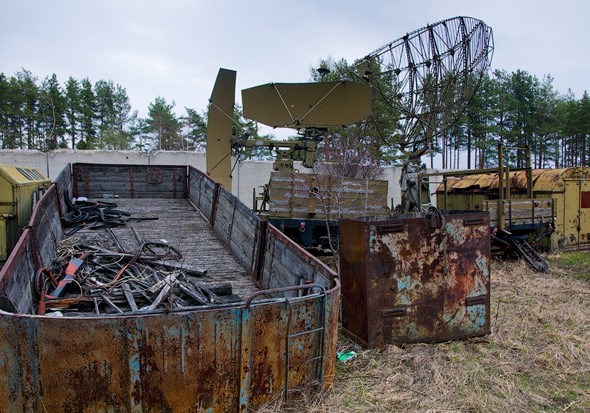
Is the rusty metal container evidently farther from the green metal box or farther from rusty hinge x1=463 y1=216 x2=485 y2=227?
the green metal box

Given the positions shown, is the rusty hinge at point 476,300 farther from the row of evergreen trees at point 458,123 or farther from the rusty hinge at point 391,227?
the row of evergreen trees at point 458,123

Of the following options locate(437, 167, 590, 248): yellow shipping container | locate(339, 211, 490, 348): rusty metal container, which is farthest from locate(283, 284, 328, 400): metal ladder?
locate(437, 167, 590, 248): yellow shipping container

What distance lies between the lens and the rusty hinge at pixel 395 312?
4566 mm

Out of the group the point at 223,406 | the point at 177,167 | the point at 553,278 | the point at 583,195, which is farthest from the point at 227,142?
the point at 583,195

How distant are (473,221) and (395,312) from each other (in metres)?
1.35

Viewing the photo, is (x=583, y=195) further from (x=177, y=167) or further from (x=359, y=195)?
(x=177, y=167)

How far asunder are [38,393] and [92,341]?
43 centimetres

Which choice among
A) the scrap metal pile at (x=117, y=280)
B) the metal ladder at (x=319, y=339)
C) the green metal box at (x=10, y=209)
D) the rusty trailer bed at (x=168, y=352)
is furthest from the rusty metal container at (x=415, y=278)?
the green metal box at (x=10, y=209)

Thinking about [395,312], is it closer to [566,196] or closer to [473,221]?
[473,221]

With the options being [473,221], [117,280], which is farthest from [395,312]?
[117,280]

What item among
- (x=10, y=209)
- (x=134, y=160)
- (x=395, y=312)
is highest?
(x=134, y=160)

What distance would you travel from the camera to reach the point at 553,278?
8.40 m

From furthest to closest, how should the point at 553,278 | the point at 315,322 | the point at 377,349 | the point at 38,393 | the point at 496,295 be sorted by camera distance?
1. the point at 553,278
2. the point at 496,295
3. the point at 377,349
4. the point at 315,322
5. the point at 38,393

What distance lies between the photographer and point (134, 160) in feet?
66.9
